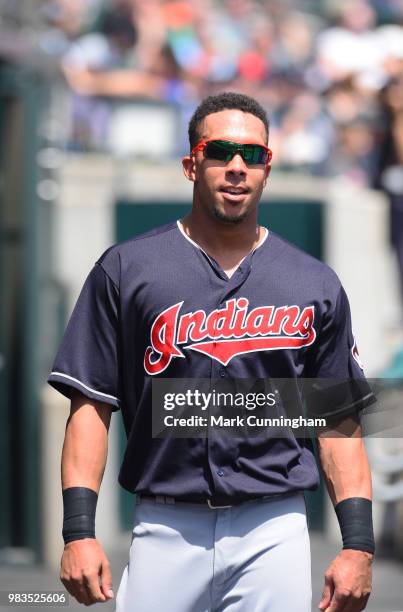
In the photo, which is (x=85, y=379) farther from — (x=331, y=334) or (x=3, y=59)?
(x=3, y=59)

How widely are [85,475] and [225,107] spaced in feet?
3.51

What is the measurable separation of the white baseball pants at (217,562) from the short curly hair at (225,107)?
3.35 ft

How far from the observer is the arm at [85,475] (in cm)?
329

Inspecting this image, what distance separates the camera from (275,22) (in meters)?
11.2

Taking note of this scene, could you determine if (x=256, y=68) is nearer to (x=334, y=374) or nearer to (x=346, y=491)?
(x=334, y=374)

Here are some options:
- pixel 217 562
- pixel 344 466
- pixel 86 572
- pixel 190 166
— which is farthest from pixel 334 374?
pixel 86 572

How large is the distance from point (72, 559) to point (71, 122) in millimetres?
7049

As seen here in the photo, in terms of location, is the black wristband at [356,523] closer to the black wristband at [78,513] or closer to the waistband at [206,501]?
the waistband at [206,501]

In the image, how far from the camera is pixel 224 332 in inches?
135

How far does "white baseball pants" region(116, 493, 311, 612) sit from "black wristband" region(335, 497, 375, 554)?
132 millimetres

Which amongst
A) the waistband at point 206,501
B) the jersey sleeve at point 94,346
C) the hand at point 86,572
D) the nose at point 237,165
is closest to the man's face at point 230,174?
the nose at point 237,165

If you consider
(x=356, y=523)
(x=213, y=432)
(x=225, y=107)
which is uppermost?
(x=225, y=107)

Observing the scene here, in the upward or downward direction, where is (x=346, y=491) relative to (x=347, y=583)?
upward

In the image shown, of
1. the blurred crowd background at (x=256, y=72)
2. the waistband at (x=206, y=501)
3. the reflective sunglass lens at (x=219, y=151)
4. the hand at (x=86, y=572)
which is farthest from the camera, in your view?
the blurred crowd background at (x=256, y=72)
